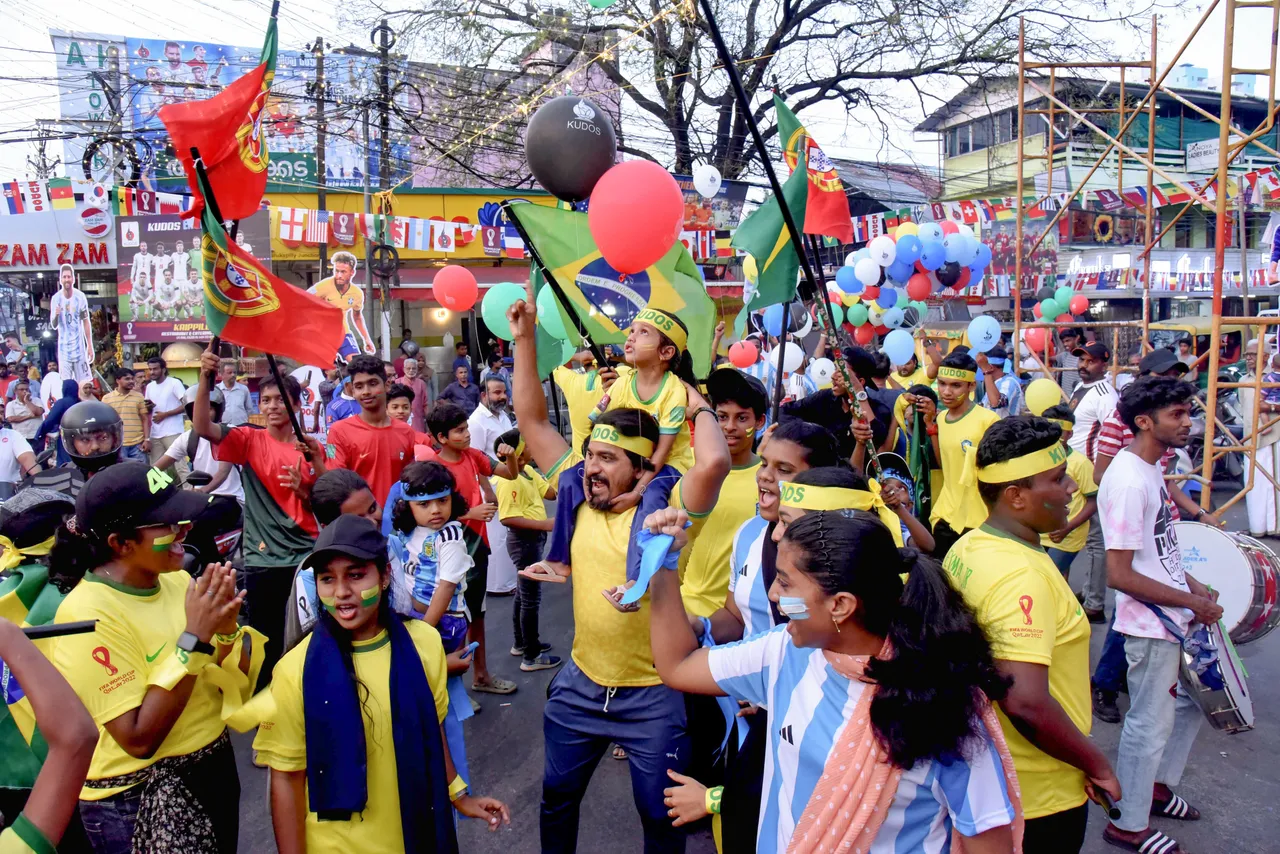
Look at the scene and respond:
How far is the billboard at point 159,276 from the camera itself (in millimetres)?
15625

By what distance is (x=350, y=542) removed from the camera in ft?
7.67

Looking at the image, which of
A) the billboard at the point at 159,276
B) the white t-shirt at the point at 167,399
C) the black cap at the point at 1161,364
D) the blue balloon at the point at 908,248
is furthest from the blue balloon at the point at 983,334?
the billboard at the point at 159,276

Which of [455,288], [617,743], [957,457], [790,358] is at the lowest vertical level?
[617,743]

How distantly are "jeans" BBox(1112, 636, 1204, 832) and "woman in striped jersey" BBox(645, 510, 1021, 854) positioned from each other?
2.08 meters

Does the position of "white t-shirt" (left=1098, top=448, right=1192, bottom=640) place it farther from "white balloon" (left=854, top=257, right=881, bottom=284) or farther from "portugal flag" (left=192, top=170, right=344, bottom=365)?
"white balloon" (left=854, top=257, right=881, bottom=284)

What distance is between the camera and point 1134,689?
347 centimetres

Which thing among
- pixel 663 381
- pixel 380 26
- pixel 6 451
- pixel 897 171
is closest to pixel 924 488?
pixel 663 381

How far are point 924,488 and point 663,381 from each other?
283 centimetres

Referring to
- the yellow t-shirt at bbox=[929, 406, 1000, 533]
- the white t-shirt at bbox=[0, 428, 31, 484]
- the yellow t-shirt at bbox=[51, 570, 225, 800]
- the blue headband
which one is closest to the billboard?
the white t-shirt at bbox=[0, 428, 31, 484]

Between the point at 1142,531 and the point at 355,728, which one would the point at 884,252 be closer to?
the point at 1142,531

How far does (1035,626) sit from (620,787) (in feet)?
8.53

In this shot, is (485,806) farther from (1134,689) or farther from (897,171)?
(897,171)

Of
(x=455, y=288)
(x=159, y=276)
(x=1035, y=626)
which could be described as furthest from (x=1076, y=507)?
(x=159, y=276)

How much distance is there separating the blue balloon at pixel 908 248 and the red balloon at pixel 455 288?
5692 millimetres
